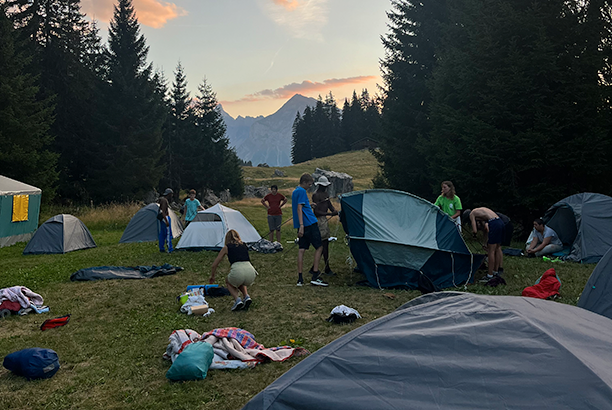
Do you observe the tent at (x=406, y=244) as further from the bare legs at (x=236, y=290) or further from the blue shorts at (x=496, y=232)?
the bare legs at (x=236, y=290)

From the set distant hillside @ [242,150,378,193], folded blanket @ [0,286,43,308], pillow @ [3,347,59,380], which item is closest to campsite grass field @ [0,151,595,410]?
pillow @ [3,347,59,380]

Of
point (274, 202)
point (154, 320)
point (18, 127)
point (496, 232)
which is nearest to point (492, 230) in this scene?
point (496, 232)

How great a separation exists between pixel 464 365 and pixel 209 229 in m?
12.0

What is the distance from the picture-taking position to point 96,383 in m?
4.44

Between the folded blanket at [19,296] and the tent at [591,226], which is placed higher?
the tent at [591,226]

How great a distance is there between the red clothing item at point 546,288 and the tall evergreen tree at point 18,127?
2193cm

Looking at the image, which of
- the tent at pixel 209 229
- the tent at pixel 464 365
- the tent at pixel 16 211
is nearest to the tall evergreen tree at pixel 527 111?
the tent at pixel 209 229

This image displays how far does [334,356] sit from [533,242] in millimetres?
10812

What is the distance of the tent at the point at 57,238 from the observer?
13664 millimetres

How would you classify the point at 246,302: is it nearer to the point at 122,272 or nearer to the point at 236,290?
the point at 236,290

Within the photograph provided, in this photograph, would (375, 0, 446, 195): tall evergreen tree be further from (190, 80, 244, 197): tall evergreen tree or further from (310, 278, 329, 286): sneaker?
(190, 80, 244, 197): tall evergreen tree

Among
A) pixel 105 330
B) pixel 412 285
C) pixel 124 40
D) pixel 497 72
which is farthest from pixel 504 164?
pixel 124 40

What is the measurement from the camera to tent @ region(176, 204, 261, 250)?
13.5 metres

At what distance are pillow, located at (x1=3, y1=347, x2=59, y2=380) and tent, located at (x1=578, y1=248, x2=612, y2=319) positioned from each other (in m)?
6.13
